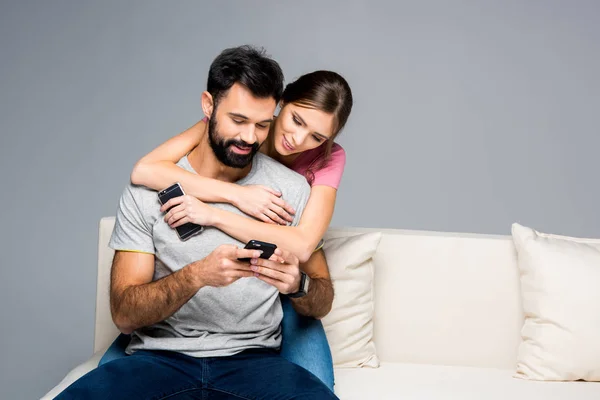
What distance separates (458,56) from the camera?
4238mm

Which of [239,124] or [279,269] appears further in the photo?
[239,124]

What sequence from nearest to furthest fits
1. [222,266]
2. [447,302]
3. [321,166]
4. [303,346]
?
[222,266]
[303,346]
[321,166]
[447,302]

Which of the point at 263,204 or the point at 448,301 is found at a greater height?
the point at 263,204

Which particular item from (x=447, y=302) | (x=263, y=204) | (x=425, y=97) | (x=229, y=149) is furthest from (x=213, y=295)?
(x=425, y=97)

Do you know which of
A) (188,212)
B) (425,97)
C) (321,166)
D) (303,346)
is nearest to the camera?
(188,212)

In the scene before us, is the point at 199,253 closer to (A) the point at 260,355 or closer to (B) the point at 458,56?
(A) the point at 260,355

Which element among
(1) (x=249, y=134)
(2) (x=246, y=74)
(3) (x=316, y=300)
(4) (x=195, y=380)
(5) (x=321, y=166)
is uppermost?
(2) (x=246, y=74)

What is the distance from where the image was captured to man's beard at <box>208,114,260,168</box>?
2564 mm

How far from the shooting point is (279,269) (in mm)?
2350

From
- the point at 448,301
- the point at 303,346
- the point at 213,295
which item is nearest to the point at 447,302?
the point at 448,301

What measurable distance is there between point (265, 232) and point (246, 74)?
0.49 metres

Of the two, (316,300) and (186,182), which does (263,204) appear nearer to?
(186,182)

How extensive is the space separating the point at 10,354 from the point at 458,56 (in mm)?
2645

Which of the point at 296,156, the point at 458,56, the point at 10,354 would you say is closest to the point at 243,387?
the point at 296,156
